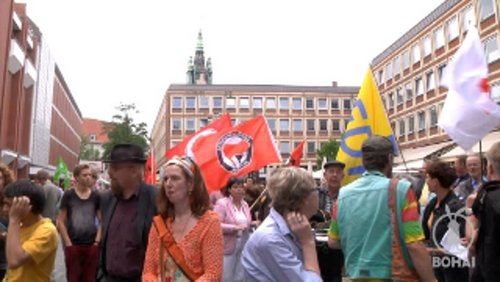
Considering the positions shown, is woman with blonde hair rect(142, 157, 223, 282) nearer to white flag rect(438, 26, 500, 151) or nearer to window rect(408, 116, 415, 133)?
white flag rect(438, 26, 500, 151)

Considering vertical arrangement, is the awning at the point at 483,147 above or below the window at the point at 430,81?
below

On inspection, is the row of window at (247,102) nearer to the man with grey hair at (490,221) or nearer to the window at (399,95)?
the window at (399,95)

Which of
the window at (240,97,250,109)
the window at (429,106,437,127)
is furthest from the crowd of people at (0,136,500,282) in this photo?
the window at (240,97,250,109)

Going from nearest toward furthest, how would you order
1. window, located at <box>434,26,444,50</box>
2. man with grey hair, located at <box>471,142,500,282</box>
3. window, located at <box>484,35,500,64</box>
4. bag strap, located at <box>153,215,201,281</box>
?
bag strap, located at <box>153,215,201,281</box>, man with grey hair, located at <box>471,142,500,282</box>, window, located at <box>484,35,500,64</box>, window, located at <box>434,26,444,50</box>

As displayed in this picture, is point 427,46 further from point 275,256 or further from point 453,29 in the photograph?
point 275,256

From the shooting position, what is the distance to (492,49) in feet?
112

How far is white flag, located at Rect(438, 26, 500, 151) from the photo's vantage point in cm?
459

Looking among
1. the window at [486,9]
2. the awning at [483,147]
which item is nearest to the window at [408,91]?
the window at [486,9]

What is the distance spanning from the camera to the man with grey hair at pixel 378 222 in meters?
3.49

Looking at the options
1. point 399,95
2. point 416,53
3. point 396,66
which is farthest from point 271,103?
point 416,53

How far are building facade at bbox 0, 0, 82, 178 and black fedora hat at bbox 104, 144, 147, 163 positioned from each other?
23.5m

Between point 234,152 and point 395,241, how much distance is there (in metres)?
5.81

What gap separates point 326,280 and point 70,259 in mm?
3043

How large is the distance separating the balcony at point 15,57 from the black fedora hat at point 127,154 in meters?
26.4
